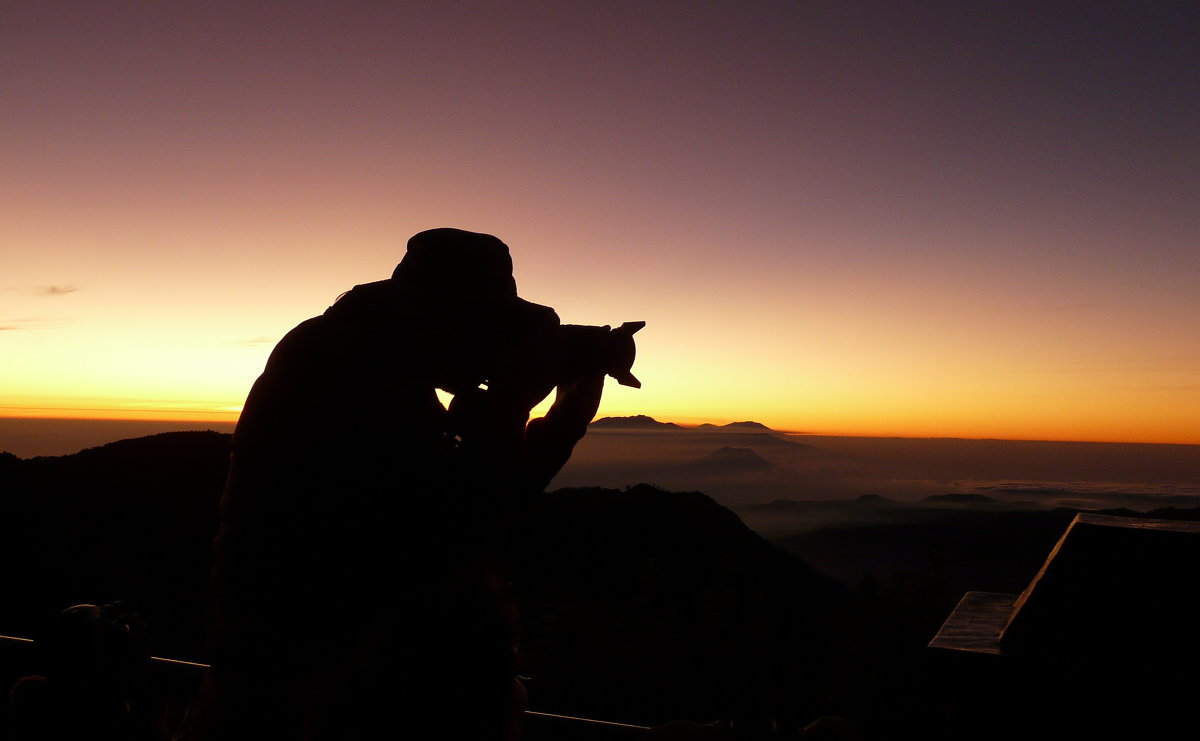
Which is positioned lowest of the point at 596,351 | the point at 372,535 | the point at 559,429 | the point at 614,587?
the point at 614,587

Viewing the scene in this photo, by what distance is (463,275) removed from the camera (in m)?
2.51

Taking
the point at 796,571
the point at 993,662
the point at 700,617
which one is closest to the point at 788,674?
the point at 700,617

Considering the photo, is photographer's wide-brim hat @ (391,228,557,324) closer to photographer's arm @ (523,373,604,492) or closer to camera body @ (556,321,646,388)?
camera body @ (556,321,646,388)

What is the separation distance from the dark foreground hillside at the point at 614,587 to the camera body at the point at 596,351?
4347mm

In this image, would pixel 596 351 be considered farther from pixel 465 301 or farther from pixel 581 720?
pixel 581 720

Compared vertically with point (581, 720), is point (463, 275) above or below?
above

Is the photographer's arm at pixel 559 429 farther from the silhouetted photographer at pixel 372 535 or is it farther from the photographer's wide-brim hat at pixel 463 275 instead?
the photographer's wide-brim hat at pixel 463 275

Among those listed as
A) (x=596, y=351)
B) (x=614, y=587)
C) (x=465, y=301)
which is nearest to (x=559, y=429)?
(x=596, y=351)

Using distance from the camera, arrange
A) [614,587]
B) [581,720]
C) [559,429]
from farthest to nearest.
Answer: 1. [614,587]
2. [581,720]
3. [559,429]

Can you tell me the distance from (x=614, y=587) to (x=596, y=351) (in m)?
17.3

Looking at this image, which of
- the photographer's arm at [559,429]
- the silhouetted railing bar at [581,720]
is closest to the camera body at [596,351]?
the photographer's arm at [559,429]

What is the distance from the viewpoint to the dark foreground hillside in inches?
531

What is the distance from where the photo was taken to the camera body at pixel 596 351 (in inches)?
95.9

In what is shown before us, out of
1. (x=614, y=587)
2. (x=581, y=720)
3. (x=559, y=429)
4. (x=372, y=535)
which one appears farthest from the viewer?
(x=614, y=587)
